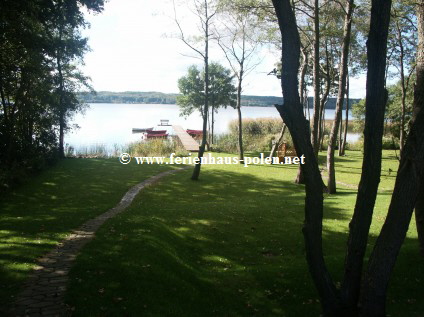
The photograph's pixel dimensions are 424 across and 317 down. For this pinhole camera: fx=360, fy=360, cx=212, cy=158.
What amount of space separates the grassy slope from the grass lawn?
925 mm

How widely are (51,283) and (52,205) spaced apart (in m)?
7.72

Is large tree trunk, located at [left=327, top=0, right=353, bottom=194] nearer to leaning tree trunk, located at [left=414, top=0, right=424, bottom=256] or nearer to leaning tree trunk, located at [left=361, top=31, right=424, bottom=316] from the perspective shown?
leaning tree trunk, located at [left=414, top=0, right=424, bottom=256]

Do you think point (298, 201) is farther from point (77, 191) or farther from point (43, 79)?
point (43, 79)

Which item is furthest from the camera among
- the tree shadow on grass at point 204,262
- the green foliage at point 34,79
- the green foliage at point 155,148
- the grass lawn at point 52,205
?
the green foliage at point 155,148

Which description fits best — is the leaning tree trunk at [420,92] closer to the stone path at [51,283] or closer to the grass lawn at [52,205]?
the stone path at [51,283]

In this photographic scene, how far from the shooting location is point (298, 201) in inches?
542

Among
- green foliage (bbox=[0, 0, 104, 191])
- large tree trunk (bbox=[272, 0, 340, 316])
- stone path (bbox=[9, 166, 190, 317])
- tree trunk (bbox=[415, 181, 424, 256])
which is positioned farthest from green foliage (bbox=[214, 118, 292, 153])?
large tree trunk (bbox=[272, 0, 340, 316])

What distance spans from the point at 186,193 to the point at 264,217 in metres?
5.67

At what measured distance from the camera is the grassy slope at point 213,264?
5.25 metres

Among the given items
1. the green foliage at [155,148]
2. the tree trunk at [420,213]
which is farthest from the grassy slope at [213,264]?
the green foliage at [155,148]

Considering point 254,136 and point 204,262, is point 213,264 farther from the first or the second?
point 254,136

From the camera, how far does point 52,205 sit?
1250cm

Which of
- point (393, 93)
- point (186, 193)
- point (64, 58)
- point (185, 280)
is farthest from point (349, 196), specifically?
point (393, 93)

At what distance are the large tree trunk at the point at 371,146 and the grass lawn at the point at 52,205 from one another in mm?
4590
